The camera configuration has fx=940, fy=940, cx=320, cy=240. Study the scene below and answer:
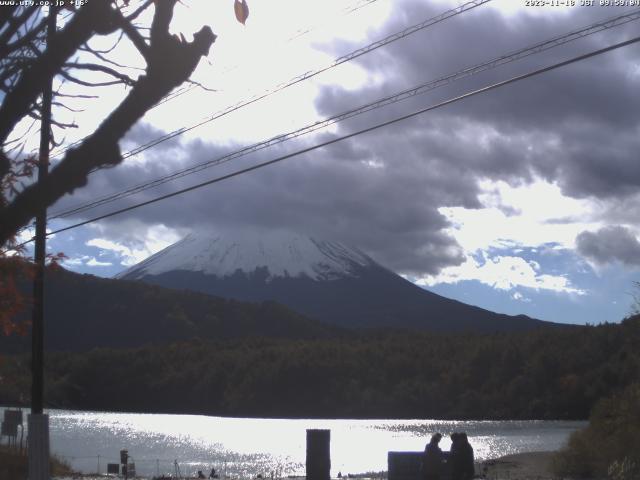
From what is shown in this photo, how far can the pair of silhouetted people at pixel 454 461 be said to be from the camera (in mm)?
13203

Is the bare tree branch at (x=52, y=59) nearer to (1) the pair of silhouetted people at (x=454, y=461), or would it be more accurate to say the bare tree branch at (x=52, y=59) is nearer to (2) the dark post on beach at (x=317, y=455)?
(1) the pair of silhouetted people at (x=454, y=461)

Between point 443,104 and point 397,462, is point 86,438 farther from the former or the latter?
point 443,104

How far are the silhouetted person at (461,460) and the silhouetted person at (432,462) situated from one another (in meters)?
0.21

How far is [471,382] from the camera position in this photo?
366 ft

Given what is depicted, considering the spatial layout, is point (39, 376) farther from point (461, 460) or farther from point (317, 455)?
point (461, 460)

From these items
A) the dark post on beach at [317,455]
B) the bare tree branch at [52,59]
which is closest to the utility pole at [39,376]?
the dark post on beach at [317,455]

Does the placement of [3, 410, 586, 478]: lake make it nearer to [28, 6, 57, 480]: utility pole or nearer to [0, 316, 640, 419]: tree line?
[0, 316, 640, 419]: tree line

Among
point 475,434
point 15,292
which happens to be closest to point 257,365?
point 475,434

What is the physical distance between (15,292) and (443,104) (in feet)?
21.4

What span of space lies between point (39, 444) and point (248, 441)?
66302 mm

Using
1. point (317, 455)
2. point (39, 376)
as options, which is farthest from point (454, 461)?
point (39, 376)

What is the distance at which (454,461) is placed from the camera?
13312mm

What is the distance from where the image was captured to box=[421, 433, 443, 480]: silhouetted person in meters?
13.3

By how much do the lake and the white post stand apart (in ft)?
93.3
